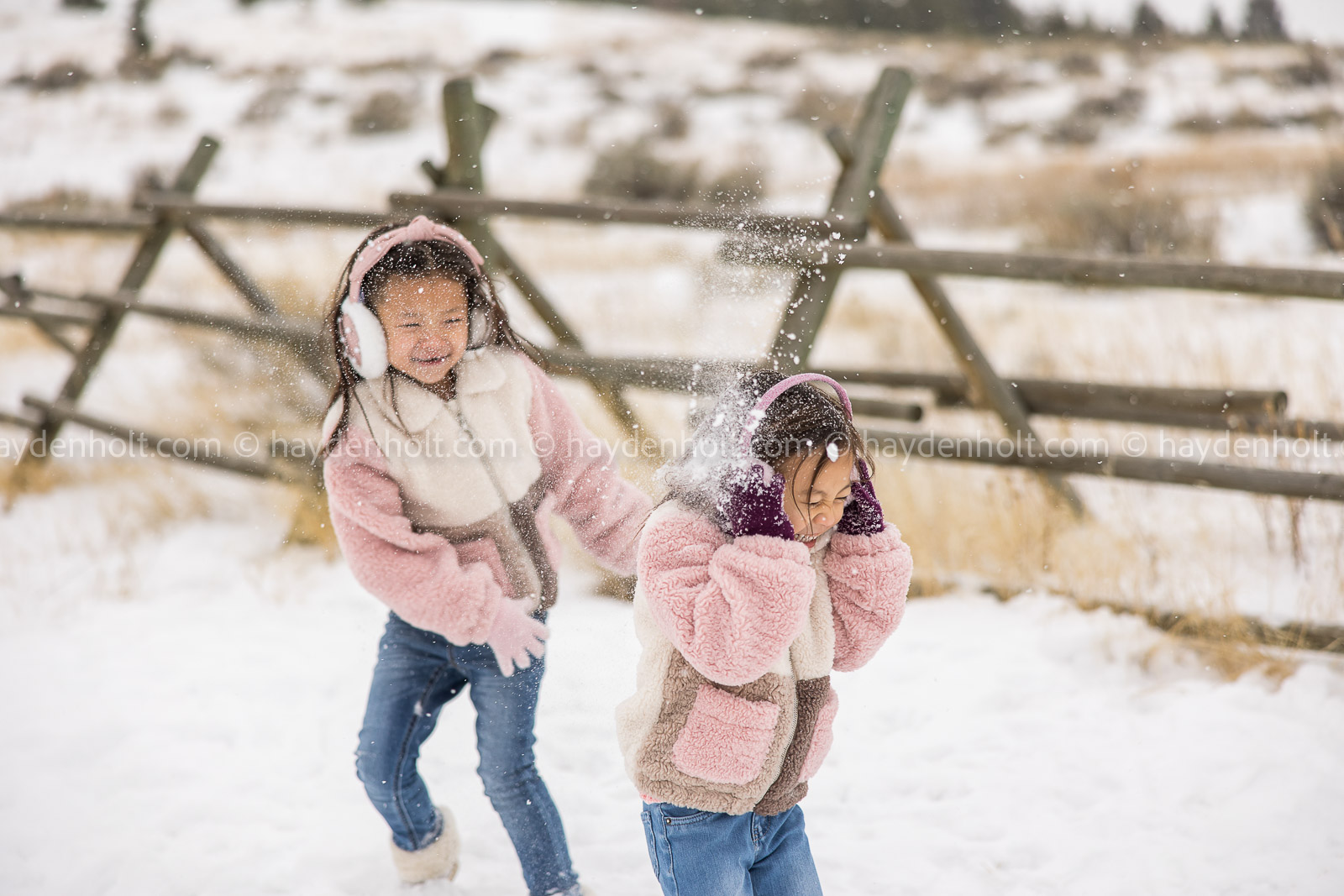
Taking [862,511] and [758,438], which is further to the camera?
[862,511]

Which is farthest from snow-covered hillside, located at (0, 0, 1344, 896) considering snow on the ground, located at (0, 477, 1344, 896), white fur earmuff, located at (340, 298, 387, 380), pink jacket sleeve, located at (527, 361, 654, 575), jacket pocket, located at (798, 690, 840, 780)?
white fur earmuff, located at (340, 298, 387, 380)

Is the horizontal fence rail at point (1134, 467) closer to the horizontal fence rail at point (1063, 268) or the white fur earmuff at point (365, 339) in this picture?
the horizontal fence rail at point (1063, 268)

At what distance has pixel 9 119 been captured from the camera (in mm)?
18375

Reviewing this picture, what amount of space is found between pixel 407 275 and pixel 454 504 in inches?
17.3

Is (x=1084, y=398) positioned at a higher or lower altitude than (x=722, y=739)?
lower

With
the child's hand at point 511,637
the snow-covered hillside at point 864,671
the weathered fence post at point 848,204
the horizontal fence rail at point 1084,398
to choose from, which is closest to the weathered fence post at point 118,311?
the snow-covered hillside at point 864,671

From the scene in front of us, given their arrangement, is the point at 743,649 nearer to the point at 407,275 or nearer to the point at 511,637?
the point at 511,637

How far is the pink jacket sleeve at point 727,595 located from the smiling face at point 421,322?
2.07ft

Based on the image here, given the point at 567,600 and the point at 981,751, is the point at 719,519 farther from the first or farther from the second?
the point at 567,600

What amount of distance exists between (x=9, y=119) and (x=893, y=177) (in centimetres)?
1789

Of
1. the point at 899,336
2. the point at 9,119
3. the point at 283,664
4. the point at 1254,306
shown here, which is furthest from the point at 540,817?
the point at 9,119

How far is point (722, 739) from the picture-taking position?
1317 millimetres

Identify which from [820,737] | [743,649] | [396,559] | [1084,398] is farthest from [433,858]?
[1084,398]

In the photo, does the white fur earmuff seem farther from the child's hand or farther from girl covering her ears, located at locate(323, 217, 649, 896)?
the child's hand
